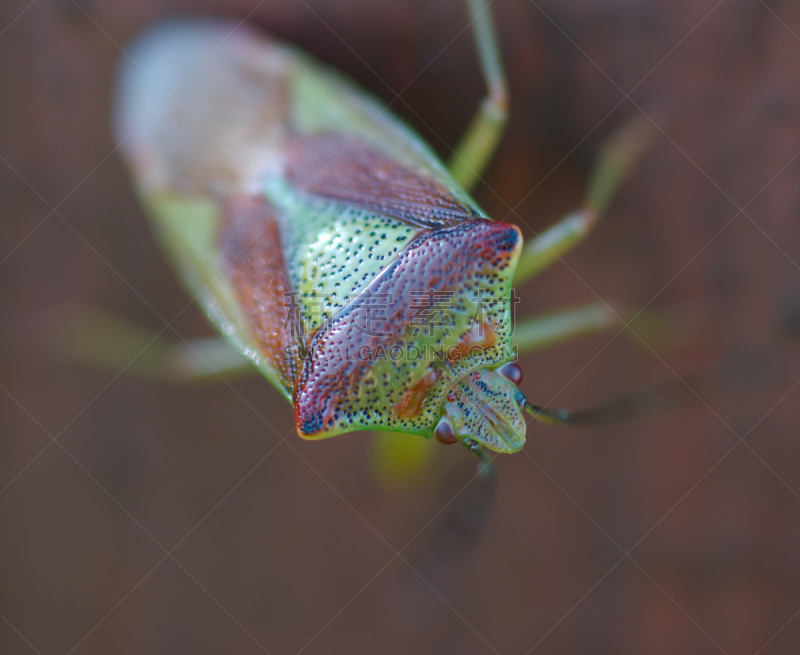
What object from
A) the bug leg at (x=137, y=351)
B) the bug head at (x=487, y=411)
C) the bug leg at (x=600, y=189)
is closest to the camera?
the bug head at (x=487, y=411)

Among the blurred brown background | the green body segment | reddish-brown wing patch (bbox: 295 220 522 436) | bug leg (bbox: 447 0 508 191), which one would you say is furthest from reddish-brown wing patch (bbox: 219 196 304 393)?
bug leg (bbox: 447 0 508 191)

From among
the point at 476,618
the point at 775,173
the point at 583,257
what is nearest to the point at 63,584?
the point at 476,618

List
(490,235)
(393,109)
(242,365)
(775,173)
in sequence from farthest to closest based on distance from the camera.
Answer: (242,365)
(393,109)
(775,173)
(490,235)

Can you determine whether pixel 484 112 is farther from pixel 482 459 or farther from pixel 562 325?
pixel 482 459

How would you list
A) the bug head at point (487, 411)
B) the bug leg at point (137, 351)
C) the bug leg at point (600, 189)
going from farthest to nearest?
1. the bug leg at point (137, 351)
2. the bug leg at point (600, 189)
3. the bug head at point (487, 411)

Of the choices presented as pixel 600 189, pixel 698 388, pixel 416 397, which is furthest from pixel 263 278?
pixel 698 388

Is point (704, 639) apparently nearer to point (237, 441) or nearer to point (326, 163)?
point (237, 441)

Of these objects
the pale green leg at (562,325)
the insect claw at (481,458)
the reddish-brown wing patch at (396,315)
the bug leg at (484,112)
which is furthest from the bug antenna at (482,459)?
the bug leg at (484,112)

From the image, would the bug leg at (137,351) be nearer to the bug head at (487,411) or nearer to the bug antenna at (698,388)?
the bug head at (487,411)
